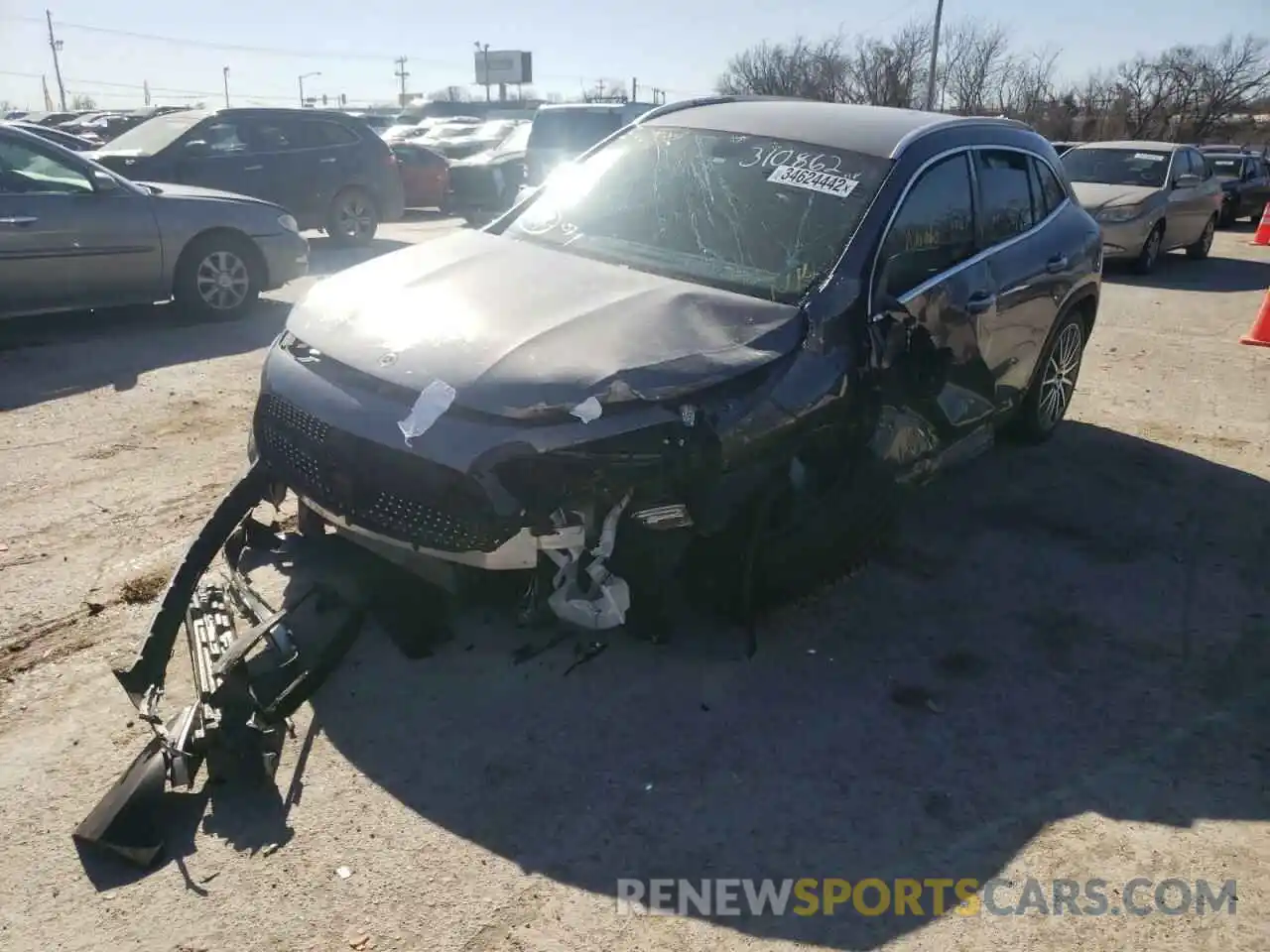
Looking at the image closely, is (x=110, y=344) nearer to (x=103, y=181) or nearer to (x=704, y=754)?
(x=103, y=181)

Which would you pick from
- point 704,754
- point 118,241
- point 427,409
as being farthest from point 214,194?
point 704,754

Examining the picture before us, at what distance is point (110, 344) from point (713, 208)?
547cm

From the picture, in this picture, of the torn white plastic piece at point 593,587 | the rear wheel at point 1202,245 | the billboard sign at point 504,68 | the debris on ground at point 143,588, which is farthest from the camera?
the billboard sign at point 504,68

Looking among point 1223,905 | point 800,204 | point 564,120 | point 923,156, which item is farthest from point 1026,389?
point 564,120

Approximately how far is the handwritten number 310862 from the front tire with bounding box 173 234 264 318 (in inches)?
221

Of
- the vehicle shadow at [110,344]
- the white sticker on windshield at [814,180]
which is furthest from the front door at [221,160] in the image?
the white sticker on windshield at [814,180]

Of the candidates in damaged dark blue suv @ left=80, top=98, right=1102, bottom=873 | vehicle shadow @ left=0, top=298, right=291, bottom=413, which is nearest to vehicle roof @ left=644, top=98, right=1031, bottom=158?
damaged dark blue suv @ left=80, top=98, right=1102, bottom=873

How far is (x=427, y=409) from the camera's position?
332cm

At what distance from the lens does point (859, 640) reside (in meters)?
3.96

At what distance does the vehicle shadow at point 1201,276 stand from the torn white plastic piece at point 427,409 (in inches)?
472

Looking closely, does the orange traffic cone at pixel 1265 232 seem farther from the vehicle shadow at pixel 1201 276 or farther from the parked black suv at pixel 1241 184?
the vehicle shadow at pixel 1201 276

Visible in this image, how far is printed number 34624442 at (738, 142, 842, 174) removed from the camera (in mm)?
4448

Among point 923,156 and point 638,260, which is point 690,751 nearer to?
point 638,260

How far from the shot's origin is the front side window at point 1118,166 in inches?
556
